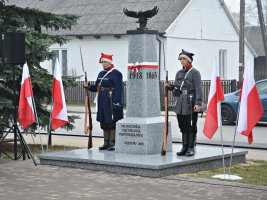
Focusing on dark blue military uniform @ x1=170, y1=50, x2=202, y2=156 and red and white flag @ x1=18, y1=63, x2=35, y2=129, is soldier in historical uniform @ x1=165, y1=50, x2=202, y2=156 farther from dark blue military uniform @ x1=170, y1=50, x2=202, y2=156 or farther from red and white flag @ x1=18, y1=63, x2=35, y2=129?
red and white flag @ x1=18, y1=63, x2=35, y2=129

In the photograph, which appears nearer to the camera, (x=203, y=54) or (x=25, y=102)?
(x=25, y=102)

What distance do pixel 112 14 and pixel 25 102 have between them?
27104mm

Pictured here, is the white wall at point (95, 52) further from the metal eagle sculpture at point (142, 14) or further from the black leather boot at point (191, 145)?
the black leather boot at point (191, 145)

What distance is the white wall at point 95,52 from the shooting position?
4031 centimetres

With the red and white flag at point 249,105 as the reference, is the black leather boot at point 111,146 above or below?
below

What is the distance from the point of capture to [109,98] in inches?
577

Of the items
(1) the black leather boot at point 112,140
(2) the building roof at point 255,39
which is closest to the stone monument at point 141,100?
(1) the black leather boot at point 112,140

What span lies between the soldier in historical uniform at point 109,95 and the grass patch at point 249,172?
2412 mm

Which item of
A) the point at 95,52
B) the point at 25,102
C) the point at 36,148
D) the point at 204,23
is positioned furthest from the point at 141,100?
the point at 204,23

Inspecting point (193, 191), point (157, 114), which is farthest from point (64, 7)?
point (193, 191)

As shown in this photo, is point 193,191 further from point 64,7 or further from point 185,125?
point 64,7

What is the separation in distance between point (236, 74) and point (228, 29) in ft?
9.38

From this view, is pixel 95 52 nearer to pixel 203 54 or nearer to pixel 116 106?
pixel 203 54

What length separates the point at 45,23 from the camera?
17.8 meters
